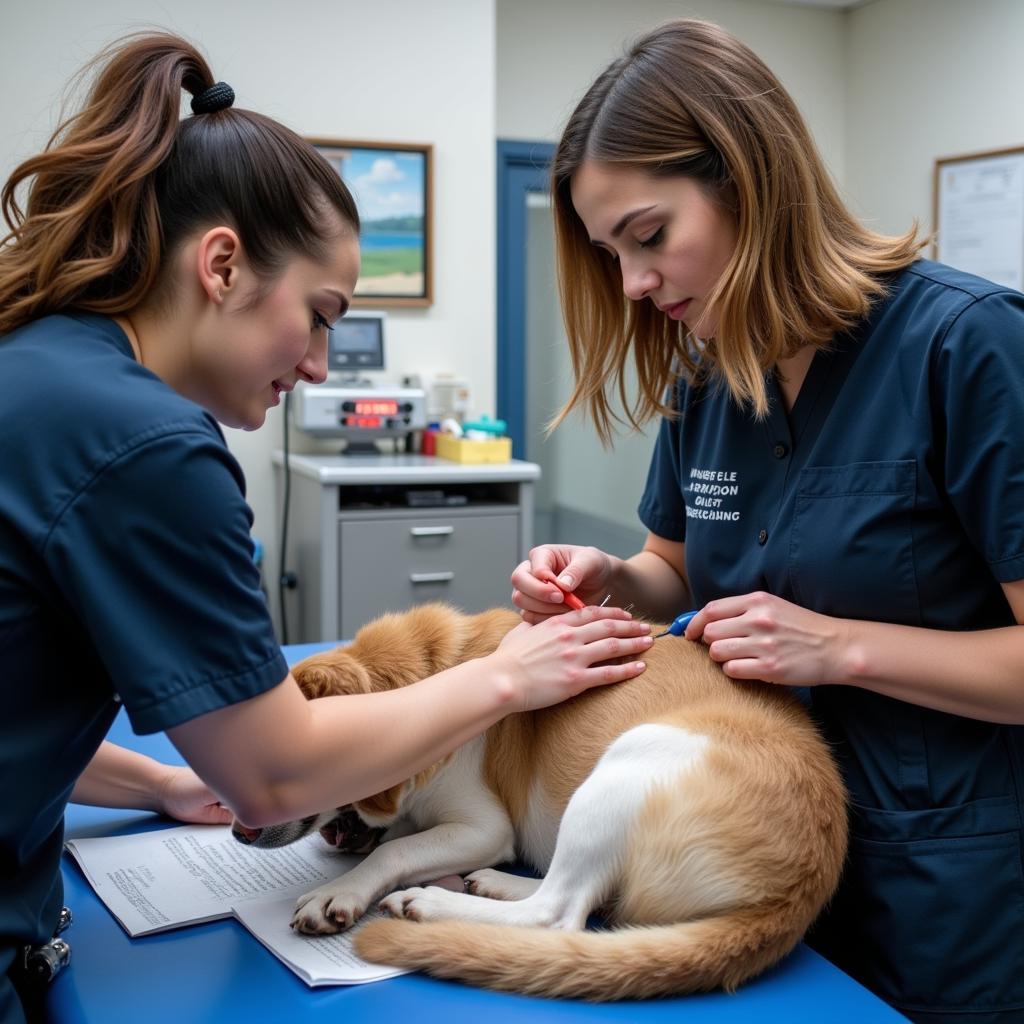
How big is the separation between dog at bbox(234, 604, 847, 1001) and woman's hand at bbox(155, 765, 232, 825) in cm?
16

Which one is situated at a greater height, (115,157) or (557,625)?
(115,157)

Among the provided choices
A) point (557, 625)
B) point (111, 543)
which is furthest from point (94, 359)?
point (557, 625)

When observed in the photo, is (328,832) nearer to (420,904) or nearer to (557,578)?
(420,904)

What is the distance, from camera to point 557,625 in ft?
3.79

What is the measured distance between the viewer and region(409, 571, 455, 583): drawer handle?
3.26 m

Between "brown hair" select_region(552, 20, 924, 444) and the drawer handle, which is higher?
"brown hair" select_region(552, 20, 924, 444)

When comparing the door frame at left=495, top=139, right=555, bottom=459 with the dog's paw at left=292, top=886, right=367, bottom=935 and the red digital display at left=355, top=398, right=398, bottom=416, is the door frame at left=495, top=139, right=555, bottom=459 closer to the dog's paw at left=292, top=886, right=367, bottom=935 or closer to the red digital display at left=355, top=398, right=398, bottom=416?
the red digital display at left=355, top=398, right=398, bottom=416

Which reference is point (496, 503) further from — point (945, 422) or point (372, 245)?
point (945, 422)

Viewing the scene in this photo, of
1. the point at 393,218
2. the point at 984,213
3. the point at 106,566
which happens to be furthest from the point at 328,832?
the point at 984,213

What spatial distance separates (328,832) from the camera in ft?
3.97

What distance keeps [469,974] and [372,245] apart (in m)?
3.26

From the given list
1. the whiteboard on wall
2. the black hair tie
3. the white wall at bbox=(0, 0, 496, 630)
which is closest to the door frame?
the white wall at bbox=(0, 0, 496, 630)

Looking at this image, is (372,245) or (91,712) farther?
(372,245)

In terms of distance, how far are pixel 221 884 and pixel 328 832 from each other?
0.14 metres
